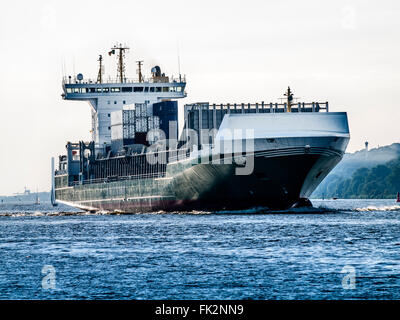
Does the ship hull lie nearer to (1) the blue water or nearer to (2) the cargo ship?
(2) the cargo ship

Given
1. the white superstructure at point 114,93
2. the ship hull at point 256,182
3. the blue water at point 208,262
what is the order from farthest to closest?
the white superstructure at point 114,93 → the ship hull at point 256,182 → the blue water at point 208,262

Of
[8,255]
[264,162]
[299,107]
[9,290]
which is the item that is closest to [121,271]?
[9,290]

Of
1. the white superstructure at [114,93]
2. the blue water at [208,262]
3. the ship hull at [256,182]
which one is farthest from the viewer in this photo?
the white superstructure at [114,93]

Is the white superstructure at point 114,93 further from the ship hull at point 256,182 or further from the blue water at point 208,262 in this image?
the blue water at point 208,262

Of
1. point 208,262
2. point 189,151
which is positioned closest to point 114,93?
point 189,151

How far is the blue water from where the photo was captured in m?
26.8

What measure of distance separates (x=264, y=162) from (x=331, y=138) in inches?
219

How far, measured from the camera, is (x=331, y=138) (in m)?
65.4

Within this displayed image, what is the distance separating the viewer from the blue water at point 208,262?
26781 mm

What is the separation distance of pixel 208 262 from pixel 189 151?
136 feet

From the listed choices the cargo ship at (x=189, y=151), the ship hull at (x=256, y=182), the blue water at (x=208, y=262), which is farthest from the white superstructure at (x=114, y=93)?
the blue water at (x=208, y=262)

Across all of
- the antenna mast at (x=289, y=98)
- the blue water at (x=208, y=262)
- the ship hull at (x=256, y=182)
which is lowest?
the blue water at (x=208, y=262)

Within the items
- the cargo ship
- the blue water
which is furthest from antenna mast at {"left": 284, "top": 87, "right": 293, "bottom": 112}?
the blue water

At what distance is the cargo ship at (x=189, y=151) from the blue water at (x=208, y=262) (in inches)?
367
